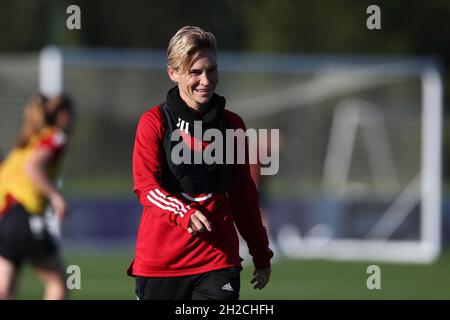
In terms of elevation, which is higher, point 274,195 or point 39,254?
point 274,195

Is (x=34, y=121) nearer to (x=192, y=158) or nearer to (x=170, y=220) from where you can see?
(x=192, y=158)

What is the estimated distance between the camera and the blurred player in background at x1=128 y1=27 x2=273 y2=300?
617cm

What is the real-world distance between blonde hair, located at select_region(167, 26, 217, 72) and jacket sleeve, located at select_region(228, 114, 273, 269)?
0.44 metres

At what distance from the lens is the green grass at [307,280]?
533 inches

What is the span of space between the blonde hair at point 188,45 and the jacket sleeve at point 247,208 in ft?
1.44

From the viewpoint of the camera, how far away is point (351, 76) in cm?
2080

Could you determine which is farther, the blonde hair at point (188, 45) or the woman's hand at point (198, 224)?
the blonde hair at point (188, 45)

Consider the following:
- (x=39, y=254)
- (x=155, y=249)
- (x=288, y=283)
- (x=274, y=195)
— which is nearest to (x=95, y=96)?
(x=274, y=195)

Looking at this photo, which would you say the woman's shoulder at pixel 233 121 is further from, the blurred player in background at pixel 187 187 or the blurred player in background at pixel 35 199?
the blurred player in background at pixel 35 199

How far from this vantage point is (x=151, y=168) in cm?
618

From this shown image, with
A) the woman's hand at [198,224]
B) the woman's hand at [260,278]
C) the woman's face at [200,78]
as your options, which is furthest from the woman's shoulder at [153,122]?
the woman's hand at [260,278]

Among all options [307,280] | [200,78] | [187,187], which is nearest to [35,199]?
[187,187]

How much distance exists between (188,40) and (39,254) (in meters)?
3.83
